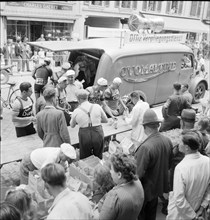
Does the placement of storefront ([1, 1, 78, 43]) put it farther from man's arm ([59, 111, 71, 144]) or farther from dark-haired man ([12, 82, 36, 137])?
man's arm ([59, 111, 71, 144])

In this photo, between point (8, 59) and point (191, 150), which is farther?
point (8, 59)

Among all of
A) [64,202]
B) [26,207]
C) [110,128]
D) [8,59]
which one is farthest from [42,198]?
[8,59]

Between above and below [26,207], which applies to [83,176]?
below

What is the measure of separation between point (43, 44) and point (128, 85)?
2.69 m

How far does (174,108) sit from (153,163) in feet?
9.28

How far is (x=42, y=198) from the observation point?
3562 mm

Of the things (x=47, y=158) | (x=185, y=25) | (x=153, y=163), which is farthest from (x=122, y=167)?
(x=185, y=25)

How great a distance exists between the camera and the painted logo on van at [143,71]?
8.45m

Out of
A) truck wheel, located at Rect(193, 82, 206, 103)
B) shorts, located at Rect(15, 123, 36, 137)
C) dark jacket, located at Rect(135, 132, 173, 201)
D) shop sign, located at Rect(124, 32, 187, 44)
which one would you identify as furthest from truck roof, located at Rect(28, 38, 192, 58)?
dark jacket, located at Rect(135, 132, 173, 201)

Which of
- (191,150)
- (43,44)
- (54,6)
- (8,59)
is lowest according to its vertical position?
(8,59)

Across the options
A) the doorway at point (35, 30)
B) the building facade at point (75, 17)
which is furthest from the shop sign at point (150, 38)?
the doorway at point (35, 30)

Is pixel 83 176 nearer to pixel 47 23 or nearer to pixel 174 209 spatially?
pixel 174 209

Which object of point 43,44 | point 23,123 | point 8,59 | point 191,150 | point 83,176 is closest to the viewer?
point 191,150

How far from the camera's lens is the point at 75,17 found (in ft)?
83.9
